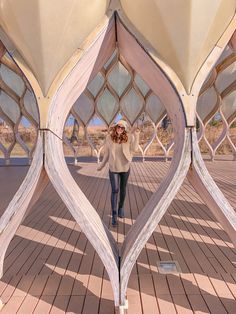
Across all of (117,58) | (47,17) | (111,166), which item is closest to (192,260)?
(111,166)

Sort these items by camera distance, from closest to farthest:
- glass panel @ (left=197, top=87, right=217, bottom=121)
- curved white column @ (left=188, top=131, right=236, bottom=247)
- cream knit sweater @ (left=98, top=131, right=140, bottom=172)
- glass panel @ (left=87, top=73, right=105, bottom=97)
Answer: curved white column @ (left=188, top=131, right=236, bottom=247) → cream knit sweater @ (left=98, top=131, right=140, bottom=172) → glass panel @ (left=197, top=87, right=217, bottom=121) → glass panel @ (left=87, top=73, right=105, bottom=97)

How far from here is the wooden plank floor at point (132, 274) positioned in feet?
9.48

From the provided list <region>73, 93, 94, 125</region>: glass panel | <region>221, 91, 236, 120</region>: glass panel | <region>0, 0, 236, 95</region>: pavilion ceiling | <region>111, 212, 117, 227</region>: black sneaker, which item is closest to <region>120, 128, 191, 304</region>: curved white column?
<region>0, 0, 236, 95</region>: pavilion ceiling

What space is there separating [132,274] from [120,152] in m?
2.04

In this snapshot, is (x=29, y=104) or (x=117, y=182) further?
(x=29, y=104)

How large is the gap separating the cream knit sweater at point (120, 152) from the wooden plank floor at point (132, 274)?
1078 millimetres

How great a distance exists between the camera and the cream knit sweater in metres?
4.89

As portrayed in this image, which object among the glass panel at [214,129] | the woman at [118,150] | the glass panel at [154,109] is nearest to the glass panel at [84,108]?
the glass panel at [154,109]

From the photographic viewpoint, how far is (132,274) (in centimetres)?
348

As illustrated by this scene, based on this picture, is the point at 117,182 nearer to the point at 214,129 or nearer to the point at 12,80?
the point at 12,80

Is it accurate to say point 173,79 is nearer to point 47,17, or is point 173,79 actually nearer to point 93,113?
point 47,17

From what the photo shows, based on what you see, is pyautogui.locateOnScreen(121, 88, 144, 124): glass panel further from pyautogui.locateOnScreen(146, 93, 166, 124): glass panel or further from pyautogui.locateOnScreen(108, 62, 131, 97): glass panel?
pyautogui.locateOnScreen(146, 93, 166, 124): glass panel

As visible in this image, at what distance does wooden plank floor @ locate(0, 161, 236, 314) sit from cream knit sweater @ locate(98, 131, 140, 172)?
1.08 meters

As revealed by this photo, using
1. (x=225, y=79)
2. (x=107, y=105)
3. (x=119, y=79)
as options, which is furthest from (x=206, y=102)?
(x=107, y=105)
